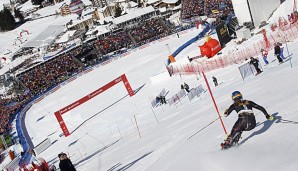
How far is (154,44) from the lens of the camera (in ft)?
202

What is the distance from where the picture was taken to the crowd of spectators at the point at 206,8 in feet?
204

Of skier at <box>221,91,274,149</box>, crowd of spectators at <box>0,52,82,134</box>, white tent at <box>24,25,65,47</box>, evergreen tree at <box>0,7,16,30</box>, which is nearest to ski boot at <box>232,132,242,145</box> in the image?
skier at <box>221,91,274,149</box>

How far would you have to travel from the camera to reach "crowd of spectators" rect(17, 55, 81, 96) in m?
56.8

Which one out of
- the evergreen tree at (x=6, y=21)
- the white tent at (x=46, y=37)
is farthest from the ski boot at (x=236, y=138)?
the evergreen tree at (x=6, y=21)

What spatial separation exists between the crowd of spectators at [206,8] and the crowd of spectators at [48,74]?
22999 mm

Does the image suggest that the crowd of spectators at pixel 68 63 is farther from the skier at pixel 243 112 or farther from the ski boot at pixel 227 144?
the skier at pixel 243 112

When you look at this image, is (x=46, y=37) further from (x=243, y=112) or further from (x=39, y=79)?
(x=243, y=112)

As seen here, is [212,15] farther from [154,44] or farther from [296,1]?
[296,1]

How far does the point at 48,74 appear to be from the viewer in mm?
59656

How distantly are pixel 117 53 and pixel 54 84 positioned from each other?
469 inches

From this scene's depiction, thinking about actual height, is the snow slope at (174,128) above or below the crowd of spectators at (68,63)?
above

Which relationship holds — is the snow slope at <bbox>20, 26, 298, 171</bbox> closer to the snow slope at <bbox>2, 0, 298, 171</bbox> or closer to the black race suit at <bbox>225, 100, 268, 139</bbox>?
the snow slope at <bbox>2, 0, 298, 171</bbox>

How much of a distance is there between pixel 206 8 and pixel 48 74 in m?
29.2

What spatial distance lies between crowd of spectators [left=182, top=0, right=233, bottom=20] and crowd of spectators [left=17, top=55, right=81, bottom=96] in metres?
23.0
